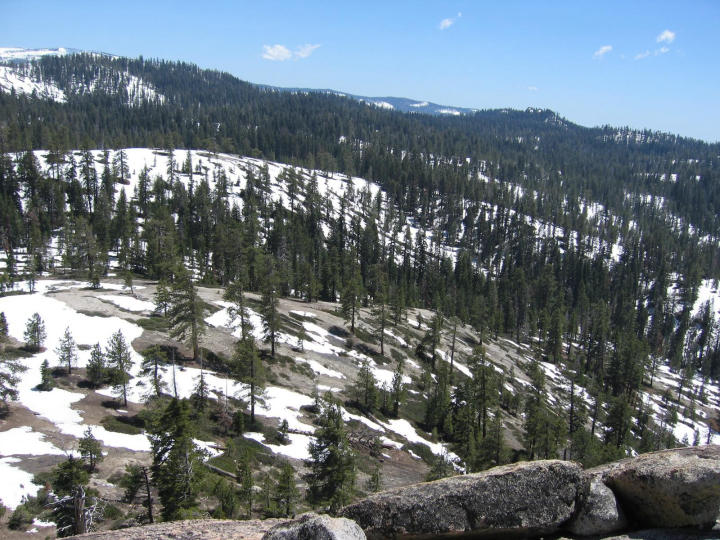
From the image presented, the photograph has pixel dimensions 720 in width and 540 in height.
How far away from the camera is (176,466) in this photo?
21688 millimetres

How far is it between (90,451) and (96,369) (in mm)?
15291

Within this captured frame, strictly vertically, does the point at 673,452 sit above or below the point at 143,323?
above

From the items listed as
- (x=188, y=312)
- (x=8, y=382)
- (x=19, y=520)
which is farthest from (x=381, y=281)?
(x=19, y=520)

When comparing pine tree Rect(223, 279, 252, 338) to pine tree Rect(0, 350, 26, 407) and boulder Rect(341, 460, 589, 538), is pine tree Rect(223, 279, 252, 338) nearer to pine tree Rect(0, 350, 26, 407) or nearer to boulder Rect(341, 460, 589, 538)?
pine tree Rect(0, 350, 26, 407)

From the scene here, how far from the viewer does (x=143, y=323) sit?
5288 centimetres

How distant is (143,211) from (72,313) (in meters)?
83.5

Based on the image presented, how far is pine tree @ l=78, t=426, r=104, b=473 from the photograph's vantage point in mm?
25922

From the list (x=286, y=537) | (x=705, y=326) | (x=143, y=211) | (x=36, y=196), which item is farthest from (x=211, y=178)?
(x=705, y=326)

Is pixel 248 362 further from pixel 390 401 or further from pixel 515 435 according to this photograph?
pixel 515 435

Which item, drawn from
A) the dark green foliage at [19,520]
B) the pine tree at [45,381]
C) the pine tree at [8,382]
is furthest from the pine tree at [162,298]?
the dark green foliage at [19,520]

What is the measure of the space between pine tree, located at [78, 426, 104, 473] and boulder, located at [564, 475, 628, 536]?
27208 mm

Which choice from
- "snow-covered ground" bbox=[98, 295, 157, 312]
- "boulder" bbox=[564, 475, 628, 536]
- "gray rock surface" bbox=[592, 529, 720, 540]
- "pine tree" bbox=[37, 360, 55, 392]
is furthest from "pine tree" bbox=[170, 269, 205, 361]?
"gray rock surface" bbox=[592, 529, 720, 540]

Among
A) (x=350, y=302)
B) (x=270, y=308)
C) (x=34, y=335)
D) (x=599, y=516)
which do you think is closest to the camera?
(x=599, y=516)

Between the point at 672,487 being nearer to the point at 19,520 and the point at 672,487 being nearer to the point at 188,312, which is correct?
the point at 19,520
